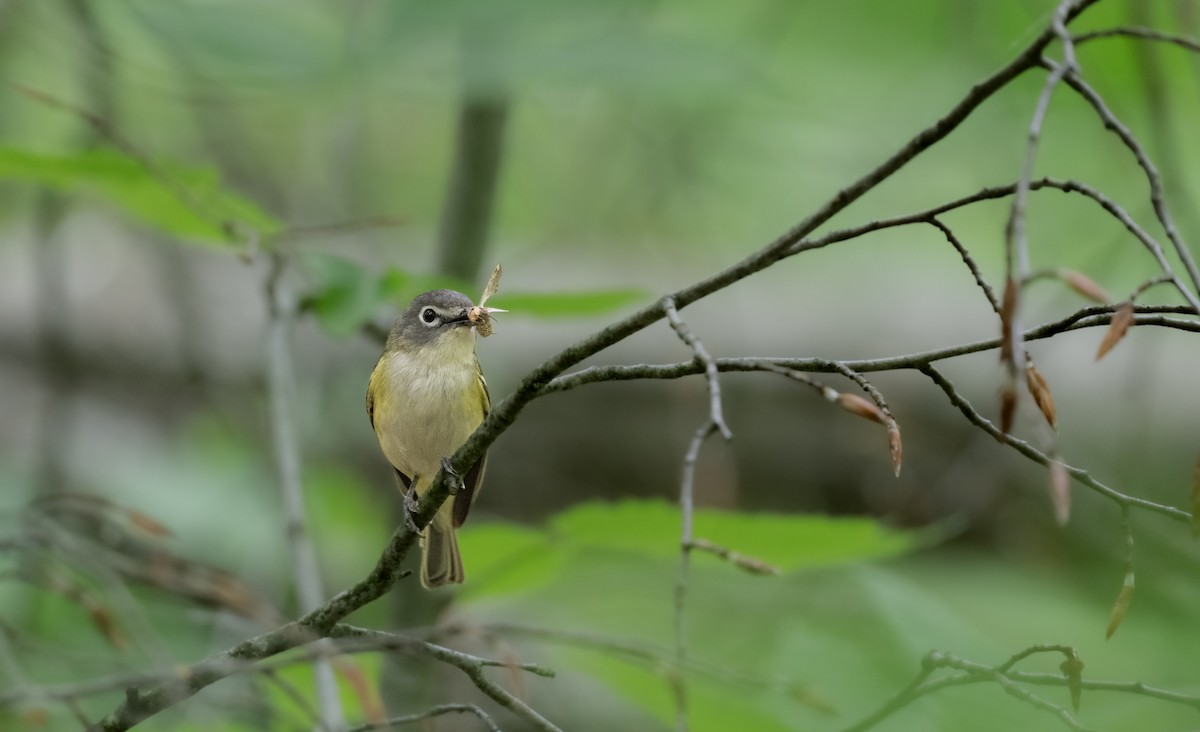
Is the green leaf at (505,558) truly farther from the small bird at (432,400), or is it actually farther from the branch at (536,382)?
the branch at (536,382)

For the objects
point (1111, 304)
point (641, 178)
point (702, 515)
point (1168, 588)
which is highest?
point (641, 178)

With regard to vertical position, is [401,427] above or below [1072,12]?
below

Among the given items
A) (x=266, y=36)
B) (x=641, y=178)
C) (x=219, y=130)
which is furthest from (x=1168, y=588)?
(x=219, y=130)

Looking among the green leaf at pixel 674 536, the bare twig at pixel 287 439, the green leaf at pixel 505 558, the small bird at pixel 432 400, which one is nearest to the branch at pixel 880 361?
the small bird at pixel 432 400

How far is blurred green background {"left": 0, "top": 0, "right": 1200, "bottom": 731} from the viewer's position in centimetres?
288

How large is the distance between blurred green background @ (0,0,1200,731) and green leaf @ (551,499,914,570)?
12 mm

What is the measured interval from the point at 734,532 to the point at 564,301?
0.71 m

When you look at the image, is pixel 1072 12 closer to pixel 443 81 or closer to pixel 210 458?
pixel 443 81

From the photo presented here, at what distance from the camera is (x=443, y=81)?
3.27 metres

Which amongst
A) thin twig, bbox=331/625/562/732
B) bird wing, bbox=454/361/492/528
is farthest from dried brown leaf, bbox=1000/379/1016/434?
bird wing, bbox=454/361/492/528

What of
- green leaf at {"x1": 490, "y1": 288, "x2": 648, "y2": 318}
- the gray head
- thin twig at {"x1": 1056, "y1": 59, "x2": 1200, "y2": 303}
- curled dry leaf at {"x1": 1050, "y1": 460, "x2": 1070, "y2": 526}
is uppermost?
green leaf at {"x1": 490, "y1": 288, "x2": 648, "y2": 318}

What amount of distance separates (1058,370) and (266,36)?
4.64 metres

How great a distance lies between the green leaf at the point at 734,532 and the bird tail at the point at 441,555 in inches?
10.3

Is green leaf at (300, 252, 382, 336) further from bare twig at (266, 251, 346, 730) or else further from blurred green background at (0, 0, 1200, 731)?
bare twig at (266, 251, 346, 730)
